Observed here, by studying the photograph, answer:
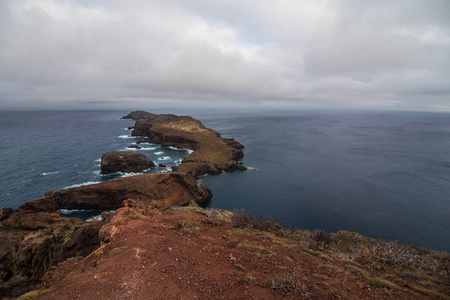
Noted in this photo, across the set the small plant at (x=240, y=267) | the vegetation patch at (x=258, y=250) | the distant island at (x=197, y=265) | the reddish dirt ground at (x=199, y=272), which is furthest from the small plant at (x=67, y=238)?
the small plant at (x=240, y=267)

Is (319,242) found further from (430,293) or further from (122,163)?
(122,163)

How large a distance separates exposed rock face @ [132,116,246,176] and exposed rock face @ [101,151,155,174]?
413 inches

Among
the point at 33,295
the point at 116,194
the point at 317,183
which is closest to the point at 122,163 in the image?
the point at 116,194

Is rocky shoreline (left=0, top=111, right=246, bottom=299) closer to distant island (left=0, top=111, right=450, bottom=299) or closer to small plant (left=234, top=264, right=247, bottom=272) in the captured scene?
distant island (left=0, top=111, right=450, bottom=299)

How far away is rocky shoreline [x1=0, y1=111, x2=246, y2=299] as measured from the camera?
40.6ft

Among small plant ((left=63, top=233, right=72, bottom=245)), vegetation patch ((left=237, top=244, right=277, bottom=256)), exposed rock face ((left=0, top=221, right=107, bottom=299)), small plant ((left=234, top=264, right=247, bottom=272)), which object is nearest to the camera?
small plant ((left=234, top=264, right=247, bottom=272))

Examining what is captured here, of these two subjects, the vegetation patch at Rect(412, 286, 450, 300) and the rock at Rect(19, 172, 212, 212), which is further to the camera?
the rock at Rect(19, 172, 212, 212)

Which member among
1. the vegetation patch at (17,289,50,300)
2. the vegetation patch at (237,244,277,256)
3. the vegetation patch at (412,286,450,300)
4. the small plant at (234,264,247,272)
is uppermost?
the vegetation patch at (17,289,50,300)

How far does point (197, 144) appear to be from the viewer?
78.4 m

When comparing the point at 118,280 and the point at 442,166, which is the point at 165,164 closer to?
the point at 118,280

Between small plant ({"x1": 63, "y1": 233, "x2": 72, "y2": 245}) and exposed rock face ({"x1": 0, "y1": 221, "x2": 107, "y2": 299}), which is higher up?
small plant ({"x1": 63, "y1": 233, "x2": 72, "y2": 245})

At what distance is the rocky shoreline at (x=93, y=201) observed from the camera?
1238 cm

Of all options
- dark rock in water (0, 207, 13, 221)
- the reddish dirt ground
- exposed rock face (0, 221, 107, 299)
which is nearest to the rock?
dark rock in water (0, 207, 13, 221)

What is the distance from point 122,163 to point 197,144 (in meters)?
30.5
